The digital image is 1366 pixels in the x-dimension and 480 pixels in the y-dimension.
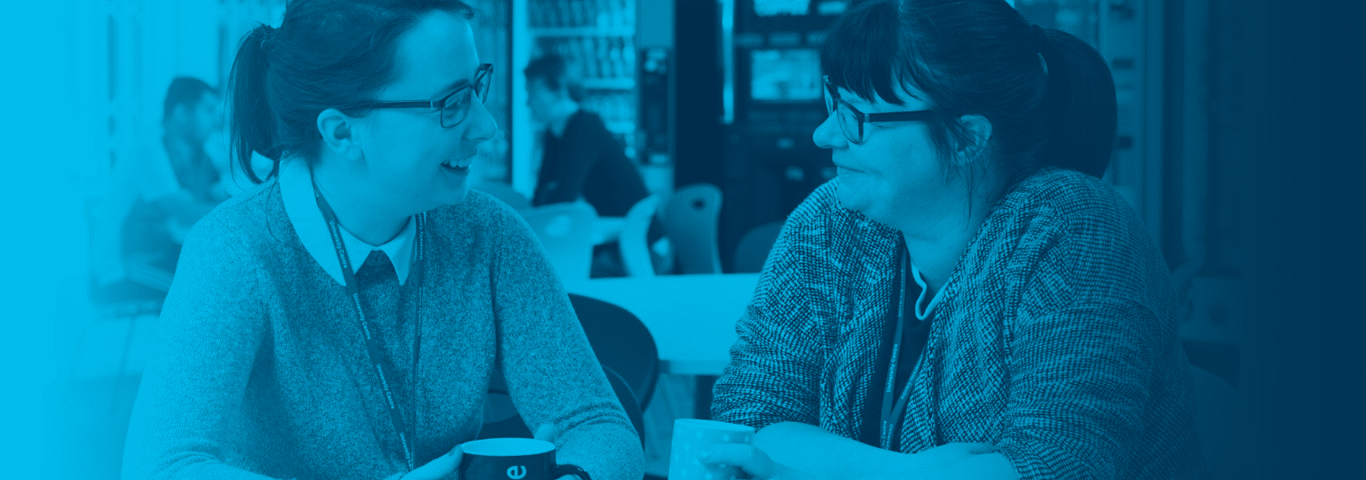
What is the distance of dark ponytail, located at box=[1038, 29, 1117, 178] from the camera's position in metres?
1.34

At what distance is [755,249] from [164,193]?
2.80m

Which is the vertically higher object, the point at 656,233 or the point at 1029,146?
the point at 1029,146

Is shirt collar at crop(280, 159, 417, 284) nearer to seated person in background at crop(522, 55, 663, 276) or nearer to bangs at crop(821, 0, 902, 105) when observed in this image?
bangs at crop(821, 0, 902, 105)

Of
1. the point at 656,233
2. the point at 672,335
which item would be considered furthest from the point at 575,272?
the point at 672,335

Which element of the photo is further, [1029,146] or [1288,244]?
[1029,146]

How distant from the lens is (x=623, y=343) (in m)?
1.86

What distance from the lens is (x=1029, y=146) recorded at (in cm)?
138

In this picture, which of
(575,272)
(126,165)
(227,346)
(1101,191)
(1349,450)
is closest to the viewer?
(1349,450)

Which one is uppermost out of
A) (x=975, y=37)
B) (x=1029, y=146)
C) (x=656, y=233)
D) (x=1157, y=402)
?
(x=975, y=37)

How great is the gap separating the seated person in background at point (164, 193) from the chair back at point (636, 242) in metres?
1.77

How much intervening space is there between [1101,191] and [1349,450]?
1022 millimetres

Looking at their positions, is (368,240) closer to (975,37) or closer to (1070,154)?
(975,37)

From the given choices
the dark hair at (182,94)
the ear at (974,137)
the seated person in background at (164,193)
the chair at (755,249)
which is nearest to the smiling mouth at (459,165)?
the ear at (974,137)

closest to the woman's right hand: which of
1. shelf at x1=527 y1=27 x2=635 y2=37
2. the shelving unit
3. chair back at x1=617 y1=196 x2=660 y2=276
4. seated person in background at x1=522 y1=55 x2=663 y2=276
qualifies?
chair back at x1=617 y1=196 x2=660 y2=276
